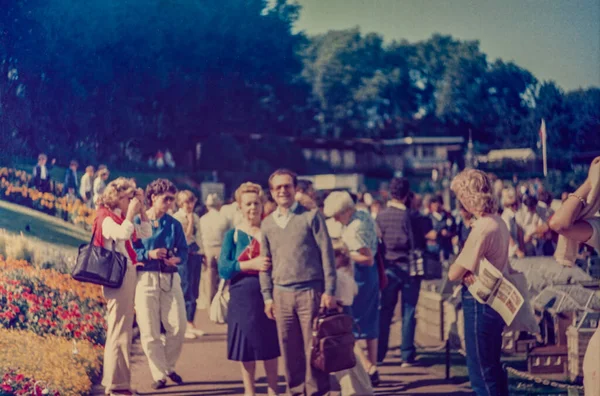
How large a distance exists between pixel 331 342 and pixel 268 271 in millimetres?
757

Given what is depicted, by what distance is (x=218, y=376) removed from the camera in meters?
7.11

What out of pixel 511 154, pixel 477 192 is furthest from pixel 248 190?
pixel 511 154

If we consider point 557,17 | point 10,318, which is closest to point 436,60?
point 557,17

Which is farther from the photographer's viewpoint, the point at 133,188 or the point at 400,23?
the point at 400,23

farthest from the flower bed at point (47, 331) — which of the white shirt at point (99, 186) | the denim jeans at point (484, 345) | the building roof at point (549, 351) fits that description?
the building roof at point (549, 351)

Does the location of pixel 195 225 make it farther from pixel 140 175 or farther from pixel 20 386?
pixel 20 386

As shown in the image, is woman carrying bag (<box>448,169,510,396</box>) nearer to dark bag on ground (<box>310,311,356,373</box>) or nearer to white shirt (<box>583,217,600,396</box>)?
dark bag on ground (<box>310,311,356,373</box>)

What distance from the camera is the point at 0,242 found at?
6574 millimetres

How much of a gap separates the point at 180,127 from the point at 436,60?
8.75ft

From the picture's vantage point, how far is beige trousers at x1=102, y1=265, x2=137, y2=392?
640 centimetres

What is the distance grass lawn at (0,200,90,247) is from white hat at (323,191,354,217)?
2.13 meters

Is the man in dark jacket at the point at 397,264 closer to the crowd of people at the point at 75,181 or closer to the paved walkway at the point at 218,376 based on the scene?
the paved walkway at the point at 218,376

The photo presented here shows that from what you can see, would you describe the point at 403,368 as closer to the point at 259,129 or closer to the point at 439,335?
the point at 439,335

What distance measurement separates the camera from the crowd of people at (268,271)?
18.9 ft
